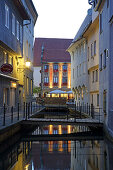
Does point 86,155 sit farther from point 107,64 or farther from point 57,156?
point 107,64

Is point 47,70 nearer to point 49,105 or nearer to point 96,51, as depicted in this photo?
point 49,105

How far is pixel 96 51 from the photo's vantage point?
101ft

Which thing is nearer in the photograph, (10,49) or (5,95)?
(10,49)

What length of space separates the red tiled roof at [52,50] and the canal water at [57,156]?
5995cm

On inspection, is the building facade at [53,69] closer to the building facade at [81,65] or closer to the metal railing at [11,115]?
the building facade at [81,65]

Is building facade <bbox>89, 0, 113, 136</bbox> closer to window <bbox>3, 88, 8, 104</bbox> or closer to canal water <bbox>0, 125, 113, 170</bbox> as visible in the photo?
canal water <bbox>0, 125, 113, 170</bbox>

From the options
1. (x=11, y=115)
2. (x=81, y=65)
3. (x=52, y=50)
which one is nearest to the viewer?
(x=11, y=115)

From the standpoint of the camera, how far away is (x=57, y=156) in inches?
506

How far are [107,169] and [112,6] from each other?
34.5 feet

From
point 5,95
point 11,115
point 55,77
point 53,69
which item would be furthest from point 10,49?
point 55,77

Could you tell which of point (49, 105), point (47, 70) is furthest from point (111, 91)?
point (47, 70)

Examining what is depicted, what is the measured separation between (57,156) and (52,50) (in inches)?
2607

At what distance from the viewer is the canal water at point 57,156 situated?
11.0 metres

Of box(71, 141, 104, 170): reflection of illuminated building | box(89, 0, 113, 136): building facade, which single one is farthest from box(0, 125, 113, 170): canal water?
box(89, 0, 113, 136): building facade
